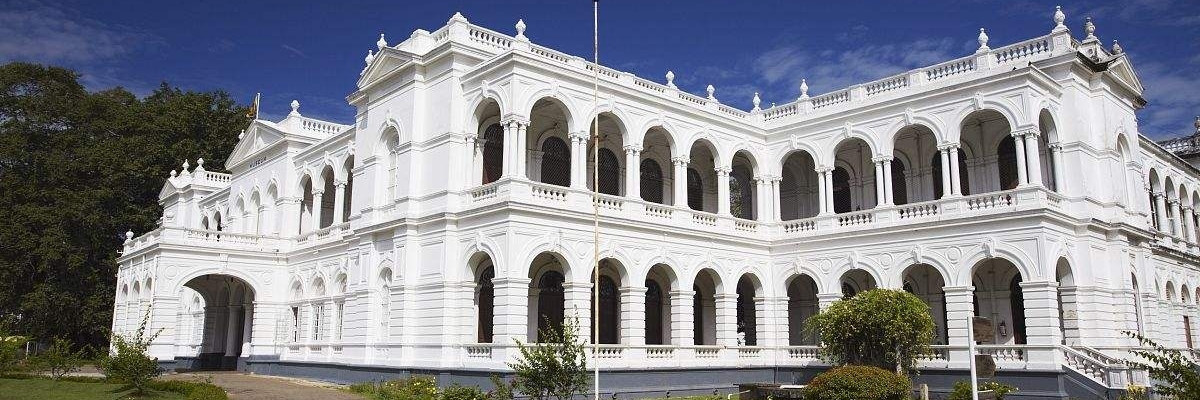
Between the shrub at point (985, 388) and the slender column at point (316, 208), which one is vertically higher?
the slender column at point (316, 208)

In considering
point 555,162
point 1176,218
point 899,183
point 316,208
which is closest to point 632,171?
point 555,162

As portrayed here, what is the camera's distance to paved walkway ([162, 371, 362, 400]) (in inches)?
880

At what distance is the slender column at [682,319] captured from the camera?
26.1 meters

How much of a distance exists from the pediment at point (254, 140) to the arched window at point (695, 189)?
52.7 ft

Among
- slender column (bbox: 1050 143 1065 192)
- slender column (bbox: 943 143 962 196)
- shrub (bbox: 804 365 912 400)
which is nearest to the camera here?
shrub (bbox: 804 365 912 400)

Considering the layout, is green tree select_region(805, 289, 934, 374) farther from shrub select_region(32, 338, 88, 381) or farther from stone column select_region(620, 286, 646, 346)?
shrub select_region(32, 338, 88, 381)

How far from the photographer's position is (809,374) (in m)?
27.4

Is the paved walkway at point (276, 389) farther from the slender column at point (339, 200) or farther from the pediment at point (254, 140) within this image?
the pediment at point (254, 140)

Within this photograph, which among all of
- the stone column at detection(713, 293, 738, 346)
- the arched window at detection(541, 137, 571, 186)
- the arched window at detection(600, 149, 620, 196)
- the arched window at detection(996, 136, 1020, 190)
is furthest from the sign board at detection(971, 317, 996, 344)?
the arched window at detection(600, 149, 620, 196)

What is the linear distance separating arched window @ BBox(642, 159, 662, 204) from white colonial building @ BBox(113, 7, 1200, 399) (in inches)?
2.3

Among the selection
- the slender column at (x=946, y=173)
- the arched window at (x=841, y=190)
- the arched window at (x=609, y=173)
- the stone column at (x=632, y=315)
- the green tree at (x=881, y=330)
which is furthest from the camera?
the arched window at (x=841, y=190)

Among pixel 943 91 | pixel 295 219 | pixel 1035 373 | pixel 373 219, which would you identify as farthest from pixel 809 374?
pixel 295 219

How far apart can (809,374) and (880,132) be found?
7.65m

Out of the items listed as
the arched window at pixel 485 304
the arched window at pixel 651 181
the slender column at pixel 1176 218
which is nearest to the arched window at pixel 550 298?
the arched window at pixel 485 304
